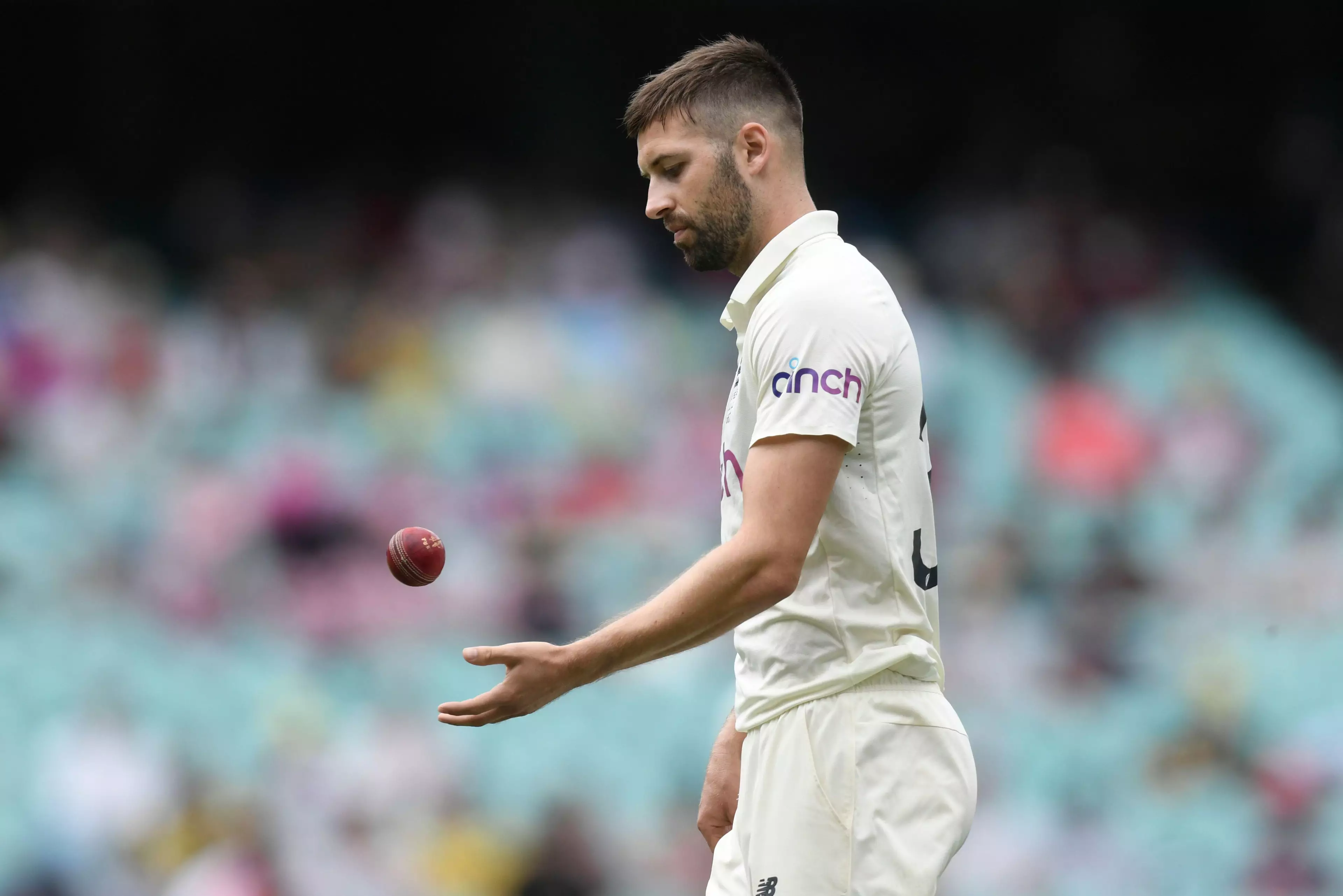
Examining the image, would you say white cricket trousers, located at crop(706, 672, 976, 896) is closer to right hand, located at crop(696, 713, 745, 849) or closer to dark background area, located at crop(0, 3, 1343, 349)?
right hand, located at crop(696, 713, 745, 849)

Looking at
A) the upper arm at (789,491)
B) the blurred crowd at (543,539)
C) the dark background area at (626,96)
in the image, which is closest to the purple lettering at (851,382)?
the upper arm at (789,491)

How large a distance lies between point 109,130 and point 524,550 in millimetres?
4659

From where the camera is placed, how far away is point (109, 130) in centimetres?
1186

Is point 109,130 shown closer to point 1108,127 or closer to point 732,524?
point 1108,127

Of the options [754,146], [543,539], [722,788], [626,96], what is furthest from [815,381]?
[626,96]

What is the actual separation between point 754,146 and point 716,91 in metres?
0.15

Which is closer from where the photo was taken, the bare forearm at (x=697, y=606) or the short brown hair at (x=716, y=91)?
the bare forearm at (x=697, y=606)

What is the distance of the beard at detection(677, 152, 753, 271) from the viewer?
3.51 m

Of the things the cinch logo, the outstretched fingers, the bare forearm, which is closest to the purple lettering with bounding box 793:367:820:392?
the cinch logo

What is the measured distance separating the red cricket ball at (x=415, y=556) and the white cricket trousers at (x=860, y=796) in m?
0.93

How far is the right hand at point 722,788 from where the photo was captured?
12.2ft

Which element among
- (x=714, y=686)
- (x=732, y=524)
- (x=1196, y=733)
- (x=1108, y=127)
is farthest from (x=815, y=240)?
(x=1108, y=127)

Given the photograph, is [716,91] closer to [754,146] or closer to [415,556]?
[754,146]

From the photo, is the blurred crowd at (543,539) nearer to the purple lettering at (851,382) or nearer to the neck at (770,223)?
the neck at (770,223)
